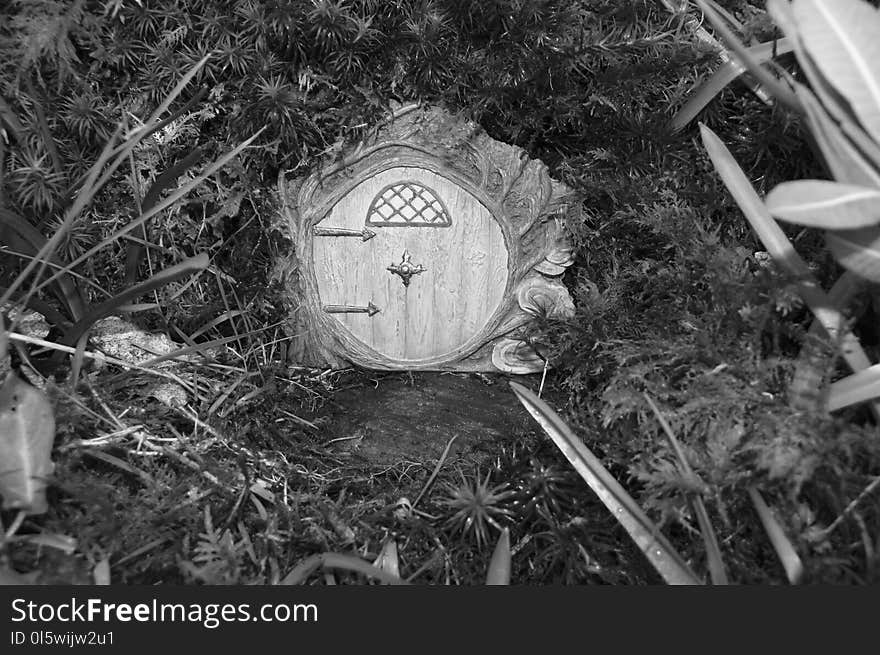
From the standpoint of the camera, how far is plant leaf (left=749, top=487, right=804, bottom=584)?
117 centimetres

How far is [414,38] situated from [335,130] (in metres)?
0.31

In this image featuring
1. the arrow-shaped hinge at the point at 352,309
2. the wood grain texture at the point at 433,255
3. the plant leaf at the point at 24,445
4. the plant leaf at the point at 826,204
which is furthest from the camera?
the arrow-shaped hinge at the point at 352,309

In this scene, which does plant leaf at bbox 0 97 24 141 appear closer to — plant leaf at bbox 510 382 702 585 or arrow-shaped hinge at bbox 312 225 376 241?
arrow-shaped hinge at bbox 312 225 376 241

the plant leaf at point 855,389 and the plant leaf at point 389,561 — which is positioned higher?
the plant leaf at point 855,389

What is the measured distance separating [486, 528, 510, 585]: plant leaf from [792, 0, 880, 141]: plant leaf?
104 centimetres

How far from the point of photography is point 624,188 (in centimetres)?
164

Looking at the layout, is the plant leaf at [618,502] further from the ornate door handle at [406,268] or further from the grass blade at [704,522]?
the ornate door handle at [406,268]

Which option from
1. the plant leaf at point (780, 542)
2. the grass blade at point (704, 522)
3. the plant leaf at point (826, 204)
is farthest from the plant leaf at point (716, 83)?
the plant leaf at point (780, 542)

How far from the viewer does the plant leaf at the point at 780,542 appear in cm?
117

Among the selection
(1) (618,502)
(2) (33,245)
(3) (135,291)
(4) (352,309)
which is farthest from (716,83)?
(2) (33,245)

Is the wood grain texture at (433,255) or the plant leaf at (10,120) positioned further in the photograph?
the wood grain texture at (433,255)

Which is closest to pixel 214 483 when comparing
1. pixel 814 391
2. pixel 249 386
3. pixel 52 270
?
pixel 249 386

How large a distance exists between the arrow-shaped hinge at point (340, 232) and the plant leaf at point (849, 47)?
3.59 ft

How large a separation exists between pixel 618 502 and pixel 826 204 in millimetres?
682
